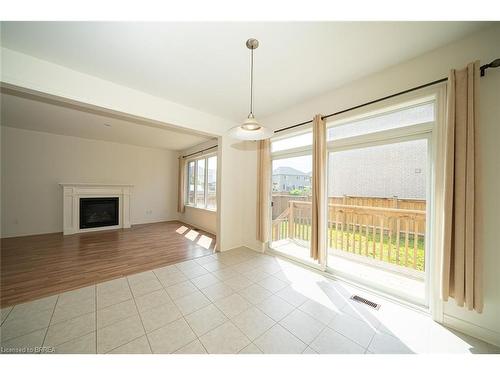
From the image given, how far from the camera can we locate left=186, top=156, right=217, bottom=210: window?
212 inches

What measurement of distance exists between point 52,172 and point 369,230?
7.71 metres

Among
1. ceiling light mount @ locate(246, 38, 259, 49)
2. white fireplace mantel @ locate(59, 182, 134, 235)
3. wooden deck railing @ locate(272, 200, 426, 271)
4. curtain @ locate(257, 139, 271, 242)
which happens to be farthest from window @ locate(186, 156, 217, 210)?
ceiling light mount @ locate(246, 38, 259, 49)

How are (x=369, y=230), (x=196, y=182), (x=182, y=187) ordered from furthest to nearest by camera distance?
(x=182, y=187), (x=196, y=182), (x=369, y=230)

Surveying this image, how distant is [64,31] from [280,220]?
3819mm

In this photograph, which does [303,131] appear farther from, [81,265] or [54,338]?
[81,265]

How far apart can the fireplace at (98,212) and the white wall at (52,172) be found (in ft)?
1.75

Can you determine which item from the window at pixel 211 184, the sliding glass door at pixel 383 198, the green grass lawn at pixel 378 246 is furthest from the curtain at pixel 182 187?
the sliding glass door at pixel 383 198

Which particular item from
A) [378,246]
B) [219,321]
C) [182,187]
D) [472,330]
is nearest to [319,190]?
[378,246]

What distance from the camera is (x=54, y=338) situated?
145 cm

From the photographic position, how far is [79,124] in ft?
13.0

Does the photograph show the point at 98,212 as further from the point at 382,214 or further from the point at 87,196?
the point at 382,214

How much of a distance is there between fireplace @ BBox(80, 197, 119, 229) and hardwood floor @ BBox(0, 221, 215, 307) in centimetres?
45

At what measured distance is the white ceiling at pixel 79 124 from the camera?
10.2ft
